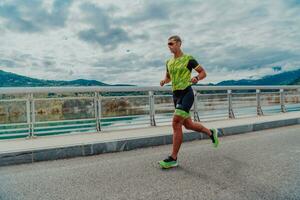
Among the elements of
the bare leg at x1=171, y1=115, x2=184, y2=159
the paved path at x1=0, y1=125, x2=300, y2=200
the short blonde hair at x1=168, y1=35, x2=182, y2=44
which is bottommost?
the paved path at x1=0, y1=125, x2=300, y2=200

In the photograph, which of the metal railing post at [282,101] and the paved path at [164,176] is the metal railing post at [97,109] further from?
the metal railing post at [282,101]

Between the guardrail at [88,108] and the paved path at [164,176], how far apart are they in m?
2.76

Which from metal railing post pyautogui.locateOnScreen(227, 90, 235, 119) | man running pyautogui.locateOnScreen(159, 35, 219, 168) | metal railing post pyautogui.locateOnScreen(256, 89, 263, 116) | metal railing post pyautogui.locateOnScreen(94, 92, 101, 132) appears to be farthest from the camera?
metal railing post pyautogui.locateOnScreen(256, 89, 263, 116)

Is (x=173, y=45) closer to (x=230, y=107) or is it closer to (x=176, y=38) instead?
(x=176, y=38)

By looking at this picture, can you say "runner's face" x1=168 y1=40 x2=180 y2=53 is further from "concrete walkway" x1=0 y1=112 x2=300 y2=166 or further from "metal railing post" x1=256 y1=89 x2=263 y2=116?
"metal railing post" x1=256 y1=89 x2=263 y2=116

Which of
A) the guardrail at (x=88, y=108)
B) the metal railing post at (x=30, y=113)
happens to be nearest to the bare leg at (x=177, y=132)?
the guardrail at (x=88, y=108)

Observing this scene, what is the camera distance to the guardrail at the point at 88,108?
789 centimetres

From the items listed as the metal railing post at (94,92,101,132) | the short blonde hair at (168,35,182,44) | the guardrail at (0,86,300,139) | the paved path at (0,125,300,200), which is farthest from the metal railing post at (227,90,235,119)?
the short blonde hair at (168,35,182,44)

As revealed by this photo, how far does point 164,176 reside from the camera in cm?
430

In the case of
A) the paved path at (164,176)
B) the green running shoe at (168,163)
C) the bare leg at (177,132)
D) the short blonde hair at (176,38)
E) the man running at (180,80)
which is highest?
the short blonde hair at (176,38)

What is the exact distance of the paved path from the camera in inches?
139

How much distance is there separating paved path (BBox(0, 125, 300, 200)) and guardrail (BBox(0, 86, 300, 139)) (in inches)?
109

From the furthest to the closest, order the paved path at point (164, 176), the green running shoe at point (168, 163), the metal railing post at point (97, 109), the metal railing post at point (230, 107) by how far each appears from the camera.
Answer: the metal railing post at point (230, 107)
the metal railing post at point (97, 109)
the green running shoe at point (168, 163)
the paved path at point (164, 176)

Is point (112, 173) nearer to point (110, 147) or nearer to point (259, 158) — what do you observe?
point (110, 147)
